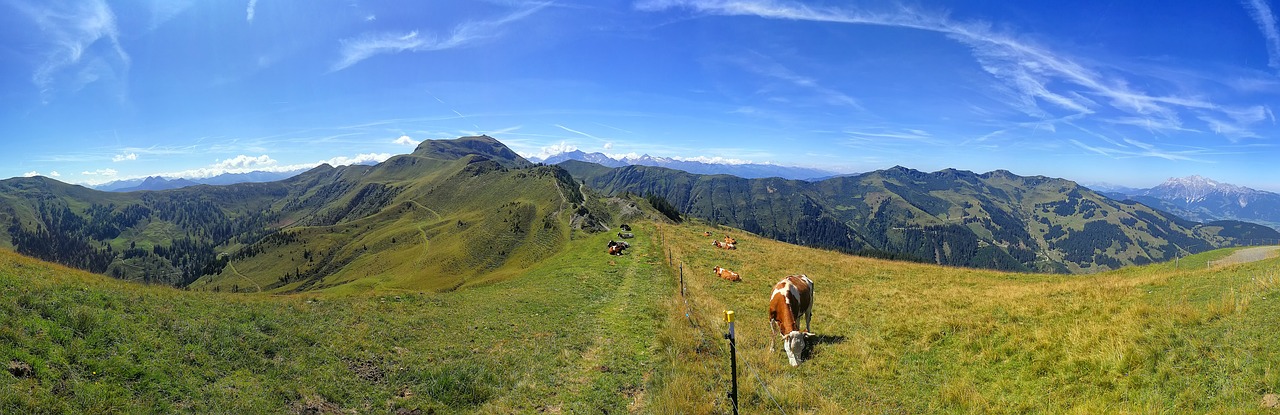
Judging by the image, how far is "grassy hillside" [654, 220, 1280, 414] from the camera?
829 centimetres

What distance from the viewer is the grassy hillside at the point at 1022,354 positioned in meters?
8.29

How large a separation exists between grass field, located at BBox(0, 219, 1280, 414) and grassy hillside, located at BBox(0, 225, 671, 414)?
53mm

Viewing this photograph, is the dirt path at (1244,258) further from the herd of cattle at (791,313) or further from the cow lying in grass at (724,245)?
the cow lying in grass at (724,245)

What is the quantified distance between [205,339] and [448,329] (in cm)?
705

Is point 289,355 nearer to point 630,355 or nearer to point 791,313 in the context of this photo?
point 630,355

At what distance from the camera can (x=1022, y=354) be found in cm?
1105

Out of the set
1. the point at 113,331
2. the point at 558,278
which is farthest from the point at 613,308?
the point at 113,331

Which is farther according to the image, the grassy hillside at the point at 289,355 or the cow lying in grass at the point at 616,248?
the cow lying in grass at the point at 616,248

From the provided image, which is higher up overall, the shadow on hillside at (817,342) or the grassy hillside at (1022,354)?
the grassy hillside at (1022,354)

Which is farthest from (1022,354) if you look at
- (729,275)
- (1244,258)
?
(1244,258)

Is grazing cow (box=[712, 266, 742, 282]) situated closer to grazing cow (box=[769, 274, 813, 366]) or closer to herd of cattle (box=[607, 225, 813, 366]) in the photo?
herd of cattle (box=[607, 225, 813, 366])

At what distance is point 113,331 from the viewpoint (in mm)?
10477

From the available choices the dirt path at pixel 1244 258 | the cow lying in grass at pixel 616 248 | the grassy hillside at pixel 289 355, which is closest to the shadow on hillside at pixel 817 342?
the grassy hillside at pixel 289 355

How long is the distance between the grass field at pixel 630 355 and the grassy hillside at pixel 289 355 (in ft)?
0.18
